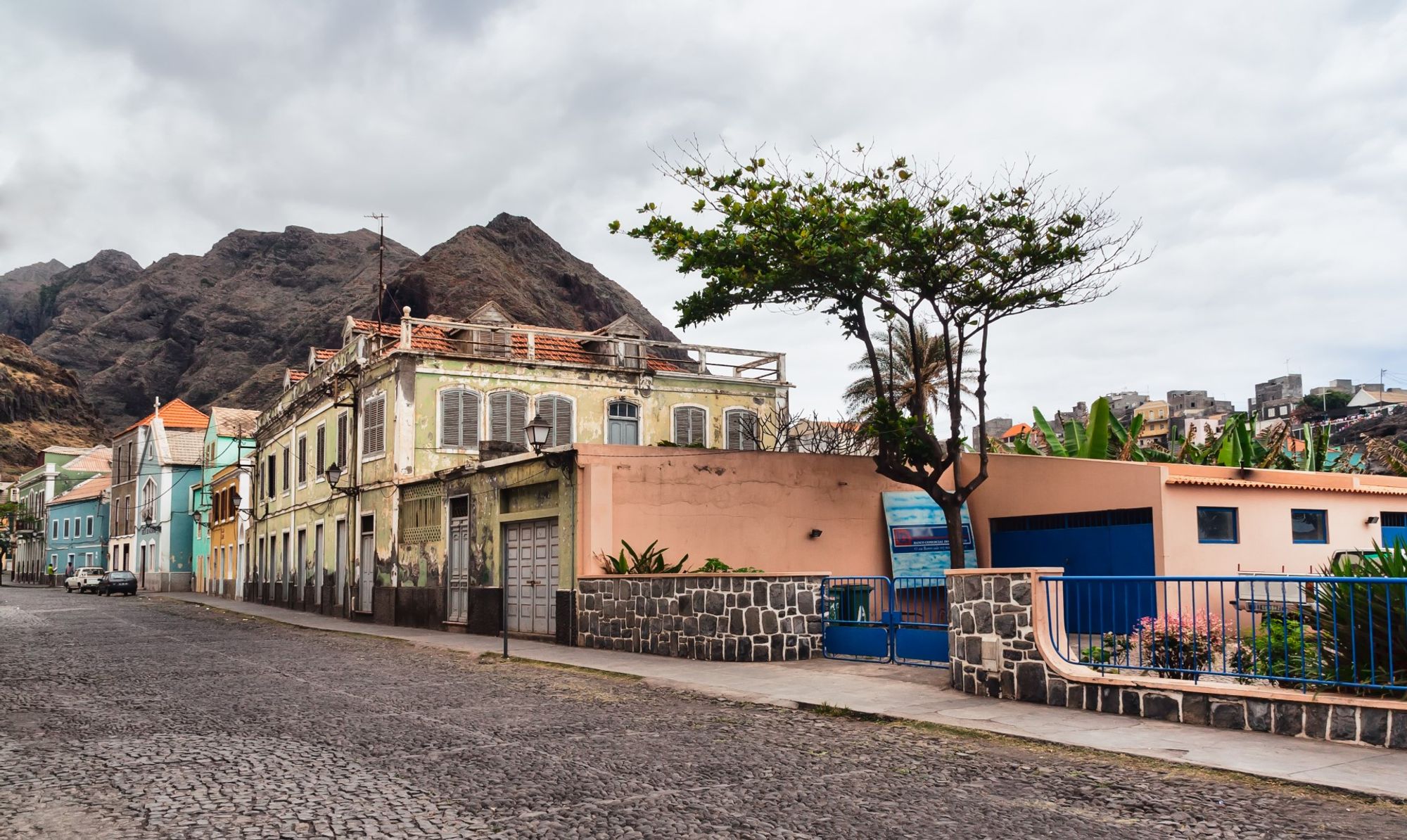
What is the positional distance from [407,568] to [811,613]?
14344mm

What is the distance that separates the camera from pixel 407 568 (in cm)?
2764

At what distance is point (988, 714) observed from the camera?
1064 cm

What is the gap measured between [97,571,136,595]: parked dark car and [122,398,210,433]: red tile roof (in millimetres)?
13212

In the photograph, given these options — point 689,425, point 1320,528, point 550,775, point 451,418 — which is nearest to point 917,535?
point 1320,528

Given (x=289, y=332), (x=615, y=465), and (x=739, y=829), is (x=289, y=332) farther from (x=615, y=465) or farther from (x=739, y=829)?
(x=739, y=829)

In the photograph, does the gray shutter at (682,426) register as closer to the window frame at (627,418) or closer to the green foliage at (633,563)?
the window frame at (627,418)

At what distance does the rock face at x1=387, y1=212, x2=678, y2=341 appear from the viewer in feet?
374

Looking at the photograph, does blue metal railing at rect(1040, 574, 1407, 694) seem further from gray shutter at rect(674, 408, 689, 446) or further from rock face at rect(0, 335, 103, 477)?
rock face at rect(0, 335, 103, 477)

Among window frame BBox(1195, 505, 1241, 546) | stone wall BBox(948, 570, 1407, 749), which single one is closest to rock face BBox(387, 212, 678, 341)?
window frame BBox(1195, 505, 1241, 546)

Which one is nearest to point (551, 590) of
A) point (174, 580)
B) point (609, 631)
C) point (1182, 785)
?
point (609, 631)

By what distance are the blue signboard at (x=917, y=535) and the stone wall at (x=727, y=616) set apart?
8.03m

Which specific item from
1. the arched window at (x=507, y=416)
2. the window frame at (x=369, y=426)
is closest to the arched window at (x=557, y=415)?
the arched window at (x=507, y=416)

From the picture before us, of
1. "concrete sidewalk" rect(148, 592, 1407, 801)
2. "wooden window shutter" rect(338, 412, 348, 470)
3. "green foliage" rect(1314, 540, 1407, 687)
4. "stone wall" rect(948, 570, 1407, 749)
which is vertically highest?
"wooden window shutter" rect(338, 412, 348, 470)

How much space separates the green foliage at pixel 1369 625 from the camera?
29.7ft
